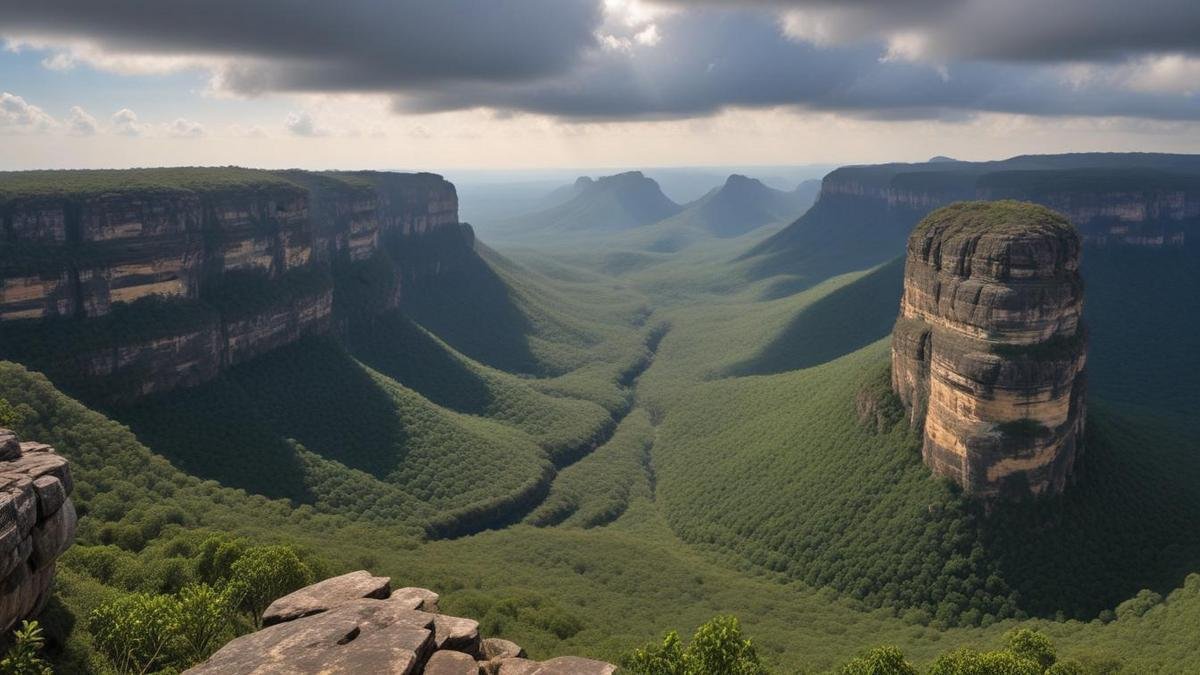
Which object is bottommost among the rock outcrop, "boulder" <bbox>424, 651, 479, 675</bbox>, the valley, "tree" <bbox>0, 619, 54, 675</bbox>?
the valley

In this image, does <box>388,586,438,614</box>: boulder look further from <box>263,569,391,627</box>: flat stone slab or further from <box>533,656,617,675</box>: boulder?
<box>533,656,617,675</box>: boulder

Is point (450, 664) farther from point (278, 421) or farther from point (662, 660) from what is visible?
point (278, 421)

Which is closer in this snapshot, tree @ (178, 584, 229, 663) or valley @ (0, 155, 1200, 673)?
tree @ (178, 584, 229, 663)

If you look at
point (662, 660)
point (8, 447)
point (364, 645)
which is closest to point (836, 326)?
point (662, 660)

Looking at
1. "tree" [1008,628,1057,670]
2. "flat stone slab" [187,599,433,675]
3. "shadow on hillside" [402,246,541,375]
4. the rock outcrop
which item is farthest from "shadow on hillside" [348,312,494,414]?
"flat stone slab" [187,599,433,675]

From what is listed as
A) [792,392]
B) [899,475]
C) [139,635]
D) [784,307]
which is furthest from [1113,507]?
[784,307]

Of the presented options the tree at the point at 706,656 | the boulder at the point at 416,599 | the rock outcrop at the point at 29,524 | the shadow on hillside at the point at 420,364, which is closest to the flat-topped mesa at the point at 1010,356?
the tree at the point at 706,656
